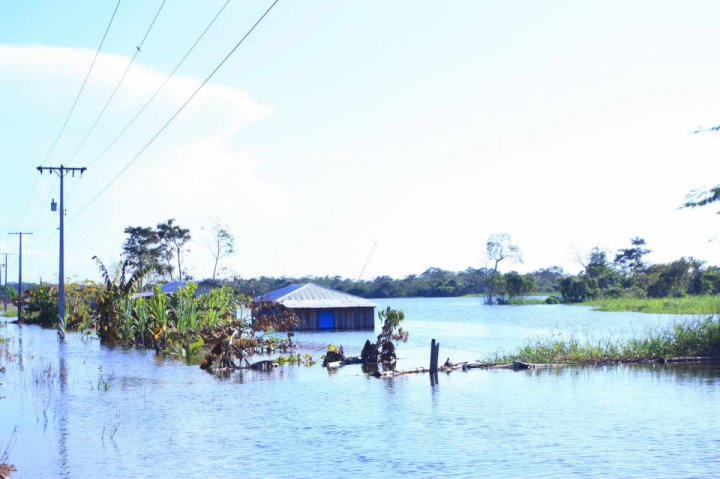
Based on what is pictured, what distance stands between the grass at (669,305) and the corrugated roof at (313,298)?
73.8 ft

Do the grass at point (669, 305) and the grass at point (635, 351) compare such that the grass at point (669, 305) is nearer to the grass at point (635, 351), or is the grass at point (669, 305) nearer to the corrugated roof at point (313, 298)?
the corrugated roof at point (313, 298)

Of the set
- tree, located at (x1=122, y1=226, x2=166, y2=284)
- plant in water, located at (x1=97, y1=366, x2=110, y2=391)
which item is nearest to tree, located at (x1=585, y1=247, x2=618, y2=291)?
tree, located at (x1=122, y1=226, x2=166, y2=284)

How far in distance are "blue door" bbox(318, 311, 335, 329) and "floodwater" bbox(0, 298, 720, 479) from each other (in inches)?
923

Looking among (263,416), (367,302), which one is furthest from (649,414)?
(367,302)

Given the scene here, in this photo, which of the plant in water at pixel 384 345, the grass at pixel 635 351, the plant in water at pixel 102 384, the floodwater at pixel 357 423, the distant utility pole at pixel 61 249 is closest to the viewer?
the floodwater at pixel 357 423

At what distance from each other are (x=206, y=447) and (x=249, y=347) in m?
15.4

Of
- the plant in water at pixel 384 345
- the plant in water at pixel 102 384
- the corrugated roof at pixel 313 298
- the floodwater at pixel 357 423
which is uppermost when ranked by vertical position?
the corrugated roof at pixel 313 298

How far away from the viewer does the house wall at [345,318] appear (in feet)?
161

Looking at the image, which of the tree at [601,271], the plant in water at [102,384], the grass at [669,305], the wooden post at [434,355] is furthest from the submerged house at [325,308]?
the tree at [601,271]

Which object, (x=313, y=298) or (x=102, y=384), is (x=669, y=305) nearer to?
(x=313, y=298)

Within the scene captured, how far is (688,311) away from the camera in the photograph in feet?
195

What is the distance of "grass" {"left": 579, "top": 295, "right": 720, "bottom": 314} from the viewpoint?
57463 millimetres

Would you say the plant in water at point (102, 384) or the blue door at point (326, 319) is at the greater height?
the blue door at point (326, 319)

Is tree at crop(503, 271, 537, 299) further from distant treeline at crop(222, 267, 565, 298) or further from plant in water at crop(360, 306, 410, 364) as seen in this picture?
plant in water at crop(360, 306, 410, 364)
